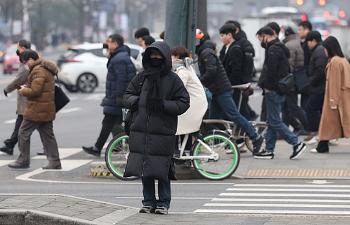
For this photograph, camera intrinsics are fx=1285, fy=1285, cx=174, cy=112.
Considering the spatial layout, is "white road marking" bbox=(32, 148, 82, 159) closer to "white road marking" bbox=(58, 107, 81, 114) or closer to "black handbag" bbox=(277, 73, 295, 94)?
"black handbag" bbox=(277, 73, 295, 94)

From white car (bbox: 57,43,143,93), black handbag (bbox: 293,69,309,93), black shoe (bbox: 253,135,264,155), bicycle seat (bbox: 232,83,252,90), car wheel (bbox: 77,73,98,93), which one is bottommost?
car wheel (bbox: 77,73,98,93)

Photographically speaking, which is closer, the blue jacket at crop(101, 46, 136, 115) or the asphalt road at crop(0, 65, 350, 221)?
the asphalt road at crop(0, 65, 350, 221)

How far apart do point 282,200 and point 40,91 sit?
423 centimetres

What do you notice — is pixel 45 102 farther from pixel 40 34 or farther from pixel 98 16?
pixel 98 16

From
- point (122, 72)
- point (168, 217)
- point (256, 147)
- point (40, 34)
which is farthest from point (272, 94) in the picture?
point (40, 34)

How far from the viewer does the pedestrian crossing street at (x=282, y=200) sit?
12930 millimetres

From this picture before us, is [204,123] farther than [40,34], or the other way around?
[40,34]

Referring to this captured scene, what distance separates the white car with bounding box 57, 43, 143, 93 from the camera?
1517 inches

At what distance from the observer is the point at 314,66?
66.3 feet

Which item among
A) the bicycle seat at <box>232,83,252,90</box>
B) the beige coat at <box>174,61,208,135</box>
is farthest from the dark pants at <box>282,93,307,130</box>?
the beige coat at <box>174,61,208,135</box>

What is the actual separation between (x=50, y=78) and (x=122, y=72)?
1.44 meters

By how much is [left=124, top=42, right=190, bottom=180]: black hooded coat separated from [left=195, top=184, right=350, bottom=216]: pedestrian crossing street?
4.88ft

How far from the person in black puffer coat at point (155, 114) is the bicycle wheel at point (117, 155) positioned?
14.2ft

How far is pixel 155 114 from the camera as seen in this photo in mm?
11547
